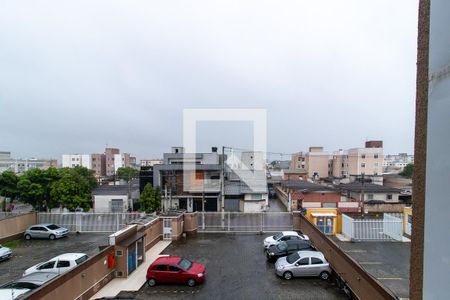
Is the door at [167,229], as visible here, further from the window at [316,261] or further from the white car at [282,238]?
the window at [316,261]

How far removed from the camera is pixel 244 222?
17938mm

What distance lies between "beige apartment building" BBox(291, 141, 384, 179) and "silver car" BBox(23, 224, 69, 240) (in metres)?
52.8

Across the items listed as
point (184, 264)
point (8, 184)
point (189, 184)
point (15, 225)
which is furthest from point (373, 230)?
point (8, 184)

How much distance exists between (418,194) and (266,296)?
8.51 metres

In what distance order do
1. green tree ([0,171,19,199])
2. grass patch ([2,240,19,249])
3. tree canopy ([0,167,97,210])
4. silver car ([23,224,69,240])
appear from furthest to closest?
1. green tree ([0,171,19,199])
2. tree canopy ([0,167,97,210])
3. silver car ([23,224,69,240])
4. grass patch ([2,240,19,249])

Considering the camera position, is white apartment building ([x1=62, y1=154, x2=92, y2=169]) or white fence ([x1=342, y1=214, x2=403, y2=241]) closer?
white fence ([x1=342, y1=214, x2=403, y2=241])

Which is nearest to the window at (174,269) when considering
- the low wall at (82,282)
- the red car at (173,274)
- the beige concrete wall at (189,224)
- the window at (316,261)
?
the red car at (173,274)

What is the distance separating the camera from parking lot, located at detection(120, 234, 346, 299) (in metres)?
9.89

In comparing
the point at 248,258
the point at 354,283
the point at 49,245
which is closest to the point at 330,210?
the point at 248,258

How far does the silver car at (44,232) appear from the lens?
679 inches

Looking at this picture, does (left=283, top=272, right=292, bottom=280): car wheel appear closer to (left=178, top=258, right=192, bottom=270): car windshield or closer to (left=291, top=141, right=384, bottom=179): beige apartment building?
(left=178, top=258, right=192, bottom=270): car windshield

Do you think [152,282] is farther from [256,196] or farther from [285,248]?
[256,196]

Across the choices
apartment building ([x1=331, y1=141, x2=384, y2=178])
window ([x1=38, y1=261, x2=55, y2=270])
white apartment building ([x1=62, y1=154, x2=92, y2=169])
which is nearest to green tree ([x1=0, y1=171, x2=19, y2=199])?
window ([x1=38, y1=261, x2=55, y2=270])

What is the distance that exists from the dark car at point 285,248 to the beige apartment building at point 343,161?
47.8m
